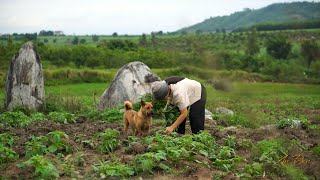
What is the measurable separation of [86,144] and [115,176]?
247 cm

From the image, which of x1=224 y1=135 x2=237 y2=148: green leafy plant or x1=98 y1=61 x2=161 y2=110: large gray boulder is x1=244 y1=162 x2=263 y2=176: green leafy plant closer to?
x1=224 y1=135 x2=237 y2=148: green leafy plant

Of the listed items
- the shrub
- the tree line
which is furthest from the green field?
the shrub

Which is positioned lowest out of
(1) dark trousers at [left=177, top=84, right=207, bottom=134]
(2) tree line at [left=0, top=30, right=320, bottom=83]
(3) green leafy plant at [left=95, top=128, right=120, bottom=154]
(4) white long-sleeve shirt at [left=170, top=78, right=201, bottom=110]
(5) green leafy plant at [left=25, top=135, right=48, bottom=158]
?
(2) tree line at [left=0, top=30, right=320, bottom=83]

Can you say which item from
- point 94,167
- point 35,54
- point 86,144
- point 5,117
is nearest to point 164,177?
point 94,167

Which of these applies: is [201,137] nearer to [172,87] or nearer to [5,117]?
[172,87]

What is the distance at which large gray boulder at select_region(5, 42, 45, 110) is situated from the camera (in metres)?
17.5

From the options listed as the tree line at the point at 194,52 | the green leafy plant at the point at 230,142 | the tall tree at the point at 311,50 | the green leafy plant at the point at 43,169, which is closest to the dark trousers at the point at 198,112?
the green leafy plant at the point at 230,142

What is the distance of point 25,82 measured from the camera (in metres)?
17.8

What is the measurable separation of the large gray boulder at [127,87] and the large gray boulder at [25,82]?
2611mm

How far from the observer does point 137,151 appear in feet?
27.7

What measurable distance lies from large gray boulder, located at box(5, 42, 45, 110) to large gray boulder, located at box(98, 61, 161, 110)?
2.61 m

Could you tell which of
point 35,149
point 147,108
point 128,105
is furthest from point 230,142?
point 35,149

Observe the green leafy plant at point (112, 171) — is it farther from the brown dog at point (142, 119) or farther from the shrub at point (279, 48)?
the shrub at point (279, 48)

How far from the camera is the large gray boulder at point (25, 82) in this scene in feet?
57.5
